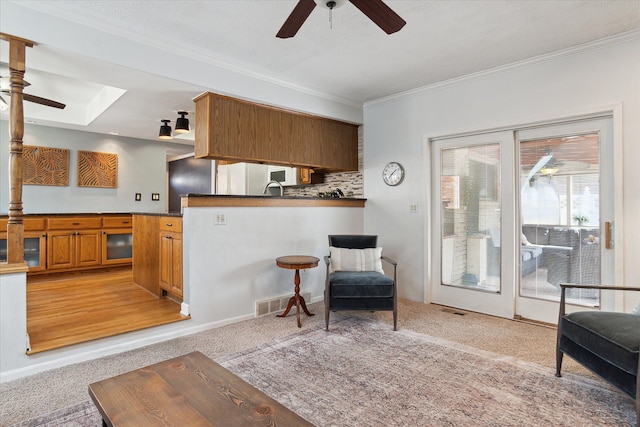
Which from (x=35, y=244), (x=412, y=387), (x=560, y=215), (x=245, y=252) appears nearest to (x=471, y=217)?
(x=560, y=215)

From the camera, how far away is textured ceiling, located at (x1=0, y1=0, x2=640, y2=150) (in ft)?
8.46

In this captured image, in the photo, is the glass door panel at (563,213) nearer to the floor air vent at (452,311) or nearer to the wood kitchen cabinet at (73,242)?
the floor air vent at (452,311)

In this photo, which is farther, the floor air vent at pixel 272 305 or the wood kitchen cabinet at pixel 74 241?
the wood kitchen cabinet at pixel 74 241

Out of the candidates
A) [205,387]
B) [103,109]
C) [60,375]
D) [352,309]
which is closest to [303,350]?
[352,309]

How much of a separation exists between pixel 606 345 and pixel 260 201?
3.08 meters

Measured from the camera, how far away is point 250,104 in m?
3.85

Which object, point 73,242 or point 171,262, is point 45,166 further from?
point 171,262

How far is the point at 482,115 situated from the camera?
3.84 m

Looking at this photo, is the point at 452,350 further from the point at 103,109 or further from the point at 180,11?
the point at 103,109

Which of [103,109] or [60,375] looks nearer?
[60,375]

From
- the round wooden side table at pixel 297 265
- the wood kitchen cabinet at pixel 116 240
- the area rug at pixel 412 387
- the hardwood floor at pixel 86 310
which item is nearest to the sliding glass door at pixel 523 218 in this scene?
the area rug at pixel 412 387

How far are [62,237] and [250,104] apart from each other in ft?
12.6

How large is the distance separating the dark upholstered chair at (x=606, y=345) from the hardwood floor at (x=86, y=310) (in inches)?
124

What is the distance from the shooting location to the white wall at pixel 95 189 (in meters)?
5.49
